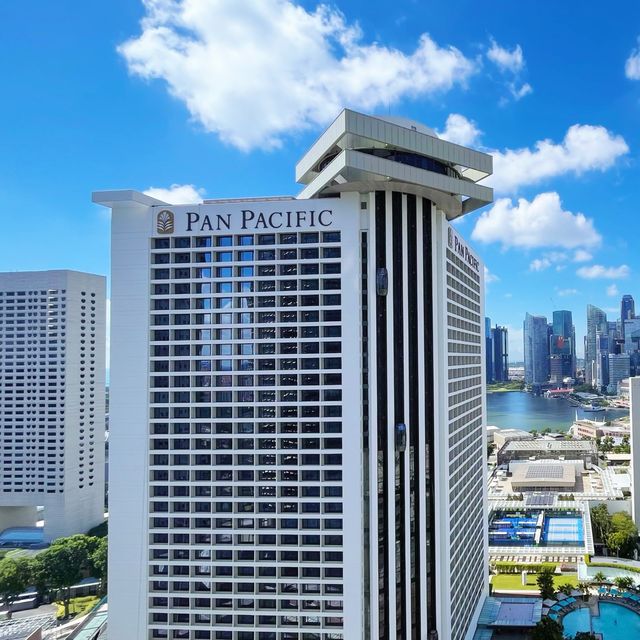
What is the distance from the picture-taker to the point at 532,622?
22203 mm

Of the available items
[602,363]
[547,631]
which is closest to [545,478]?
[547,631]

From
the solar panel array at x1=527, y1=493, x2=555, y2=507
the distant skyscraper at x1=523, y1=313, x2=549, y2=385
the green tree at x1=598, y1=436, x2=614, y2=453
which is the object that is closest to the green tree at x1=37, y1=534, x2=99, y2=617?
the solar panel array at x1=527, y1=493, x2=555, y2=507

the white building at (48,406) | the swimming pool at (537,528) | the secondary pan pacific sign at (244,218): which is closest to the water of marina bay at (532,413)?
the swimming pool at (537,528)

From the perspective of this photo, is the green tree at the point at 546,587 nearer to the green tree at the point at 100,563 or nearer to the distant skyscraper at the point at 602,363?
the green tree at the point at 100,563

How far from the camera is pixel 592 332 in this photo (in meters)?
139

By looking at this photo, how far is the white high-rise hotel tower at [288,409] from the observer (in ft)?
53.6

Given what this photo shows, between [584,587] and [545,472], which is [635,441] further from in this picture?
[584,587]

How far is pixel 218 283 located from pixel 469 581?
1549 cm

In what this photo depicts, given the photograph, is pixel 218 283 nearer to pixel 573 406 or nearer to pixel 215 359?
pixel 215 359

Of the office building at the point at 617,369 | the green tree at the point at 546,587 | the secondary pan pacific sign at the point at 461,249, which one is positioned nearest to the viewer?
the secondary pan pacific sign at the point at 461,249

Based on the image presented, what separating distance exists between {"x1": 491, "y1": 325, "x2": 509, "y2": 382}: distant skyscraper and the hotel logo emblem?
132 meters

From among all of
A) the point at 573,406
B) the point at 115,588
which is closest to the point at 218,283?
the point at 115,588

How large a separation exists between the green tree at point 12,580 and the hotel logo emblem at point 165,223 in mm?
22900

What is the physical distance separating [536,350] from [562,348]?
6.73m
